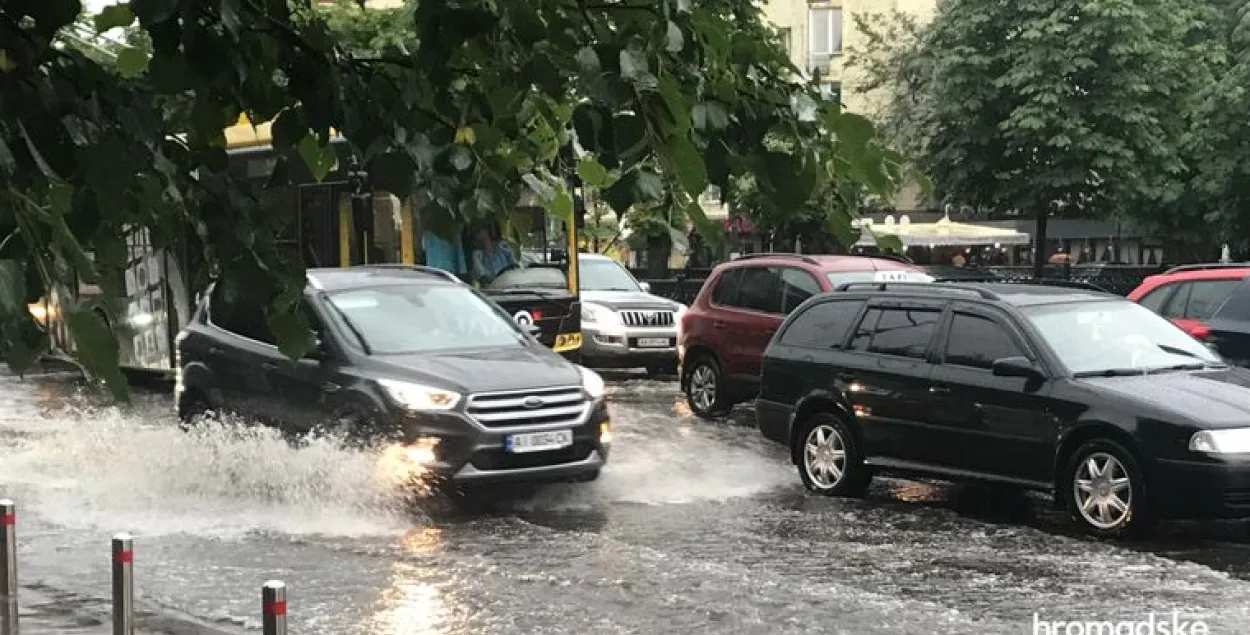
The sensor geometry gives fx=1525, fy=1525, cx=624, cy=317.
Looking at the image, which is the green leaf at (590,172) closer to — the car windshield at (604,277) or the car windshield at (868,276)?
the car windshield at (868,276)

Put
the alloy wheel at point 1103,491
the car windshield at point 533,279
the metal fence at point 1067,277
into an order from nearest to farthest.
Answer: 1. the alloy wheel at point 1103,491
2. the car windshield at point 533,279
3. the metal fence at point 1067,277

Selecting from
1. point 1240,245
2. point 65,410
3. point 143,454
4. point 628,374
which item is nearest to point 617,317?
point 628,374

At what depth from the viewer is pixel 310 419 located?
11031 mm

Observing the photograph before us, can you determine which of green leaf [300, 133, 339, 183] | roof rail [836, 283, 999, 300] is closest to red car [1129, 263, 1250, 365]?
roof rail [836, 283, 999, 300]

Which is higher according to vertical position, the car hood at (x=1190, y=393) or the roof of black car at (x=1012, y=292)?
the roof of black car at (x=1012, y=292)

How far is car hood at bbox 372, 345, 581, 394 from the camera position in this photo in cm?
1058

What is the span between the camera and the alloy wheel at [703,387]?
55.5 ft

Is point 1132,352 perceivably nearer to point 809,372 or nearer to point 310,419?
point 809,372

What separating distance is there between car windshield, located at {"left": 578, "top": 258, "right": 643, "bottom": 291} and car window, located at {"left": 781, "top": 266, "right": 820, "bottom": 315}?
737 centimetres

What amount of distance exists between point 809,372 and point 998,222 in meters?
43.8

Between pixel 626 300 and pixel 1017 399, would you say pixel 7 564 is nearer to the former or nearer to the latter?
pixel 1017 399

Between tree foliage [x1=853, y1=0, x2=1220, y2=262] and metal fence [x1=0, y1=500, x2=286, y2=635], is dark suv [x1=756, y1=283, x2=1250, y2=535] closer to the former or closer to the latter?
metal fence [x1=0, y1=500, x2=286, y2=635]

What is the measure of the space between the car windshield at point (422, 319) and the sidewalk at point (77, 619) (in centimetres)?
360

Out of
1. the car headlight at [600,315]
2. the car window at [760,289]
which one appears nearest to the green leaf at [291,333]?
the car window at [760,289]
